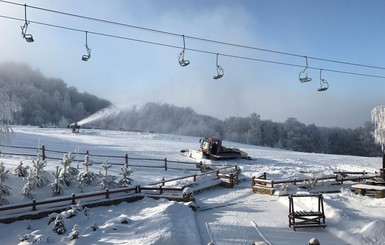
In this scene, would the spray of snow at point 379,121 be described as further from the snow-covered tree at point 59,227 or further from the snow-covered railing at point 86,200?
the snow-covered tree at point 59,227

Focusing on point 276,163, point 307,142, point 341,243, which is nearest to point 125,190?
point 341,243

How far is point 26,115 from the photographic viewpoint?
106625 mm

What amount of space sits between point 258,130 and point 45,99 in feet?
229

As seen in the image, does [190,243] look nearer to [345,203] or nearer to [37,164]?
[345,203]

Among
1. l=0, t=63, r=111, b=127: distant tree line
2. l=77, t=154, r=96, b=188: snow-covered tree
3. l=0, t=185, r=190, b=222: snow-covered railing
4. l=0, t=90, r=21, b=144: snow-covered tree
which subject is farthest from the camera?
l=0, t=63, r=111, b=127: distant tree line

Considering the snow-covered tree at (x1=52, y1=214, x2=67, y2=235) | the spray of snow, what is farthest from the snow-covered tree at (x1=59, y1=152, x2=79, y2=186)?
A: the spray of snow

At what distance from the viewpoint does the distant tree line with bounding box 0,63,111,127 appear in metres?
107

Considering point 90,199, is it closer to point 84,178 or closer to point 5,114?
point 84,178

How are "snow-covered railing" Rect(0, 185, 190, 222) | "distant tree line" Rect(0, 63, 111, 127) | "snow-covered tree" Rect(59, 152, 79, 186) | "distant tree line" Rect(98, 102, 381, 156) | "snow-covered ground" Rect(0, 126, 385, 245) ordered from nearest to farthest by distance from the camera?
"snow-covered ground" Rect(0, 126, 385, 245)
"snow-covered railing" Rect(0, 185, 190, 222)
"snow-covered tree" Rect(59, 152, 79, 186)
"distant tree line" Rect(0, 63, 111, 127)
"distant tree line" Rect(98, 102, 381, 156)

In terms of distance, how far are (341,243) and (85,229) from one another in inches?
343

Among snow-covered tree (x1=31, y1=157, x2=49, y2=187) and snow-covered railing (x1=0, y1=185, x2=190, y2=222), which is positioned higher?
snow-covered tree (x1=31, y1=157, x2=49, y2=187)

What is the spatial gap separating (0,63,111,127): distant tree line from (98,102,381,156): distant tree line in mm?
14417

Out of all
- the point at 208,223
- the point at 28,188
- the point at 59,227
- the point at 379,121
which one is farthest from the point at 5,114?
the point at 379,121

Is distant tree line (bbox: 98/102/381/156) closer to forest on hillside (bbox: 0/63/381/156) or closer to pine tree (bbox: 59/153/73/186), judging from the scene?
forest on hillside (bbox: 0/63/381/156)
